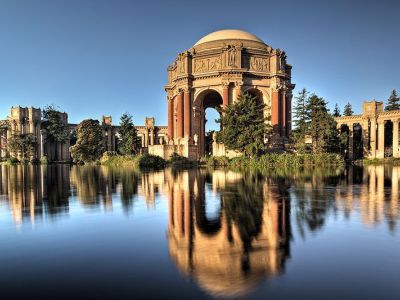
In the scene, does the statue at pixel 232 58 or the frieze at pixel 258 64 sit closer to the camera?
the statue at pixel 232 58

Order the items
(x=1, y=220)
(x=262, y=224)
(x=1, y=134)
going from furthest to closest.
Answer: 1. (x=1, y=134)
2. (x=1, y=220)
3. (x=262, y=224)

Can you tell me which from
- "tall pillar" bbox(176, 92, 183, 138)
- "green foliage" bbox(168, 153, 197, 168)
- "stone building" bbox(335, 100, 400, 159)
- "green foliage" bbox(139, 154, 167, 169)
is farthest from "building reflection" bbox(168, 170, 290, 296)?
"stone building" bbox(335, 100, 400, 159)

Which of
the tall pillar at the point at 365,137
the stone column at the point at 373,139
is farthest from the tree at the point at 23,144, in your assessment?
the stone column at the point at 373,139

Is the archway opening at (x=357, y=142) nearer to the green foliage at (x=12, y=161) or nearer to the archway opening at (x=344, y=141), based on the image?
the archway opening at (x=344, y=141)

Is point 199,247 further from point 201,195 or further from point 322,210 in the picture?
point 201,195

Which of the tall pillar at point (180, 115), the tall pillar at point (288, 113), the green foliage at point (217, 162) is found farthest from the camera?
the tall pillar at point (180, 115)

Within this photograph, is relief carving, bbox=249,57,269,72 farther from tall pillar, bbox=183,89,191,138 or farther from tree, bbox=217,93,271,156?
tall pillar, bbox=183,89,191,138

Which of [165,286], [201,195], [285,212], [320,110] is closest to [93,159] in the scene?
[320,110]
